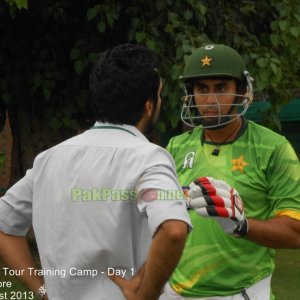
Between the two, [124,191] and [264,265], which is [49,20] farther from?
[124,191]

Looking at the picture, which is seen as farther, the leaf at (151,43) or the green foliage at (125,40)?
the green foliage at (125,40)

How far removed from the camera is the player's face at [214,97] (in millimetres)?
4141

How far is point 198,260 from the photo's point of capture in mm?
4066

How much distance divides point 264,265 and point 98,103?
4.39ft

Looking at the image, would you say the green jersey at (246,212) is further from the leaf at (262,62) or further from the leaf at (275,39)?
the leaf at (275,39)

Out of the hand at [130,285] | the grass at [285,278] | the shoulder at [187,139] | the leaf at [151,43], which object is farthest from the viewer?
the grass at [285,278]

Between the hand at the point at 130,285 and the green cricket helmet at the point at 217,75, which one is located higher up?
the green cricket helmet at the point at 217,75

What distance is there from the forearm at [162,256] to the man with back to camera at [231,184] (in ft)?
2.57

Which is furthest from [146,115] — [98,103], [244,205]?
[244,205]

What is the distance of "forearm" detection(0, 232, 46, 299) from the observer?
3252 mm

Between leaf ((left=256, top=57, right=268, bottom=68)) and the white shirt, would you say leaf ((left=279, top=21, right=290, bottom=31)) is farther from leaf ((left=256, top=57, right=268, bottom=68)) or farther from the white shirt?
the white shirt

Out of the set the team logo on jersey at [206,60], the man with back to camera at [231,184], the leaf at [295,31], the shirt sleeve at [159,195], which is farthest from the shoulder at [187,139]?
the leaf at [295,31]

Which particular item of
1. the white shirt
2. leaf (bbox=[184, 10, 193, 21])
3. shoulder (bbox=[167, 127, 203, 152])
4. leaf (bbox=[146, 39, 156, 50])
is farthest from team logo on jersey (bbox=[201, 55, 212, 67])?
leaf (bbox=[184, 10, 193, 21])

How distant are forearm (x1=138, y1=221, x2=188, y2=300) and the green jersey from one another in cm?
111
